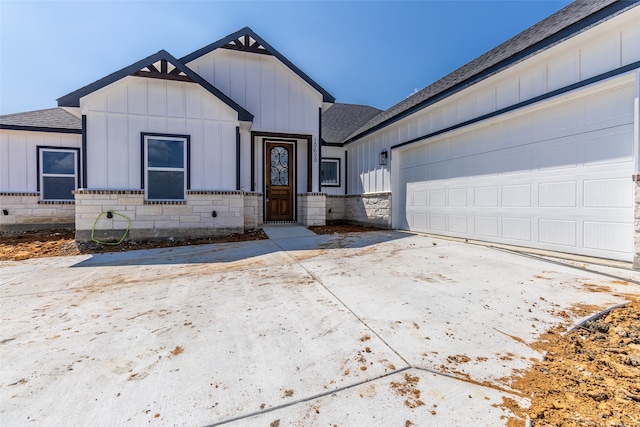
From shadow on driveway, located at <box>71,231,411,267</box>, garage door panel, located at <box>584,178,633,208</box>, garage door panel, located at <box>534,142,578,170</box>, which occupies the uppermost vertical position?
garage door panel, located at <box>534,142,578,170</box>

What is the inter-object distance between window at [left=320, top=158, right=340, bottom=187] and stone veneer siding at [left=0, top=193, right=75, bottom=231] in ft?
29.1

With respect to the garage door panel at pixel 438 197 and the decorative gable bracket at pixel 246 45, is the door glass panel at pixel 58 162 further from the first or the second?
the garage door panel at pixel 438 197

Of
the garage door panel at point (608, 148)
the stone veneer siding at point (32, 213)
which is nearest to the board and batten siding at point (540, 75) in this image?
the garage door panel at point (608, 148)

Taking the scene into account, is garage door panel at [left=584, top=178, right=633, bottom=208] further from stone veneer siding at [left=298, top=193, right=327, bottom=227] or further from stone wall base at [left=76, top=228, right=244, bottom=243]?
stone wall base at [left=76, top=228, right=244, bottom=243]

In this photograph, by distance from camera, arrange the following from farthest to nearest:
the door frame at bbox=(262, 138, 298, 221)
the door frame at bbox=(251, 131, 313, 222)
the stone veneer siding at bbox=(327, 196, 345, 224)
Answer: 1. the stone veneer siding at bbox=(327, 196, 345, 224)
2. the door frame at bbox=(262, 138, 298, 221)
3. the door frame at bbox=(251, 131, 313, 222)

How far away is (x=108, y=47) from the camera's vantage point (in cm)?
714

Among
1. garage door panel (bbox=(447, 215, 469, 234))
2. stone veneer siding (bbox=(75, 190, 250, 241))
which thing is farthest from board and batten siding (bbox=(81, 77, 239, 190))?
garage door panel (bbox=(447, 215, 469, 234))

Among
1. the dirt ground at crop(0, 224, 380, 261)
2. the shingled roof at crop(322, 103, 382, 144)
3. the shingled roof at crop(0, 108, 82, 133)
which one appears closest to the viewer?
the dirt ground at crop(0, 224, 380, 261)

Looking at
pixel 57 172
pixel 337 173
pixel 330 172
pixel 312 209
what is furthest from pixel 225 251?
pixel 57 172

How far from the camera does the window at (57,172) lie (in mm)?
9109

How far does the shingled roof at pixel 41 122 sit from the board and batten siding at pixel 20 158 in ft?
0.63

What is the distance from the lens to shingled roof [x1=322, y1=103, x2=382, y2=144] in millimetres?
11875

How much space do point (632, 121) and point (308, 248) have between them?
540cm

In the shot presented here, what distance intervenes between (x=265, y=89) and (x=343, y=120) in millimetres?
5175
